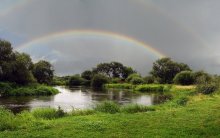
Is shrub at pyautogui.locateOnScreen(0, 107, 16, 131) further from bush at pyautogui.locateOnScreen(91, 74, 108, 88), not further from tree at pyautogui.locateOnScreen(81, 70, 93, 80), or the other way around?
tree at pyautogui.locateOnScreen(81, 70, 93, 80)

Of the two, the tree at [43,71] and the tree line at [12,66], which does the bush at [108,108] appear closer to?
the tree line at [12,66]

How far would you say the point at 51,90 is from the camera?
251 ft

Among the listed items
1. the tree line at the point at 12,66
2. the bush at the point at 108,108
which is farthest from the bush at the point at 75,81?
the bush at the point at 108,108

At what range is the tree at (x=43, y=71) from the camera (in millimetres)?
103438

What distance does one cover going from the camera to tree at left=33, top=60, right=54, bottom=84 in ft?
339

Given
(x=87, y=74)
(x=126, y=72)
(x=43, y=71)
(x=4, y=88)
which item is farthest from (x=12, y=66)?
(x=126, y=72)

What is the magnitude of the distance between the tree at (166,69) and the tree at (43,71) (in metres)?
42.9

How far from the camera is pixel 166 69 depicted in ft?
429

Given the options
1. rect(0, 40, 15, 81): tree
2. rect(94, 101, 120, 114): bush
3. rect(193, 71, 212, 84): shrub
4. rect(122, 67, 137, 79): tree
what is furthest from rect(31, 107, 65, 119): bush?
rect(122, 67, 137, 79): tree

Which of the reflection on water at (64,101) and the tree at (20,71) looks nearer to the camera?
the reflection on water at (64,101)

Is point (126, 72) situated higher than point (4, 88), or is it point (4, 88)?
point (126, 72)

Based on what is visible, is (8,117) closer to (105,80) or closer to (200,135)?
(200,135)

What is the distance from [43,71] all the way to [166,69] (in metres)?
48.3

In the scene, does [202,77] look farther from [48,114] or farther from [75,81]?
[75,81]
